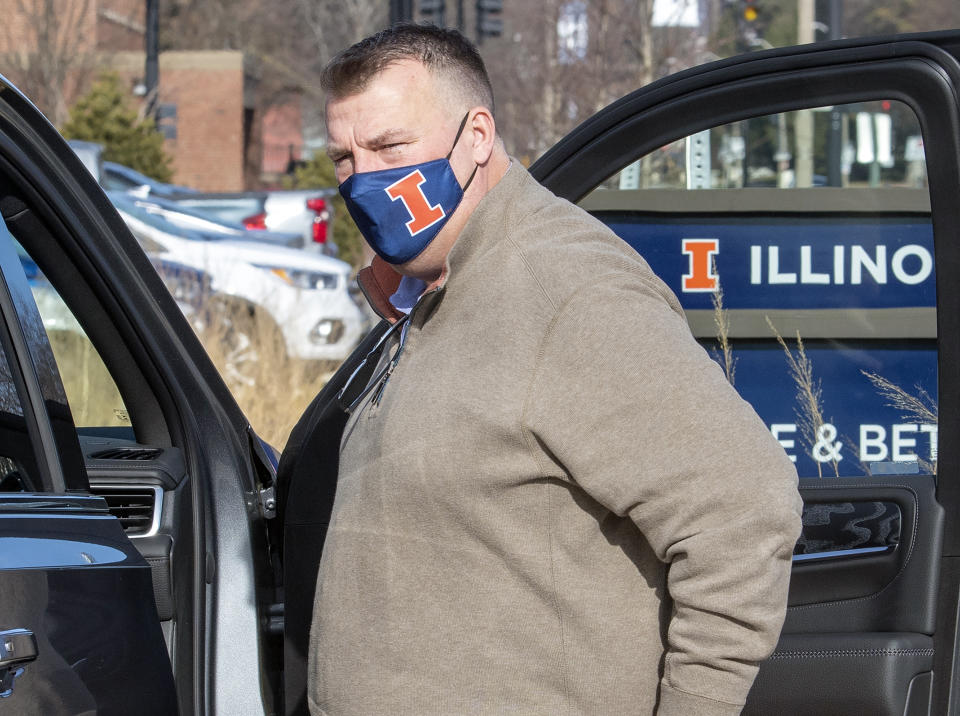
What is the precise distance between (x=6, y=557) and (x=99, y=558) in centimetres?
22

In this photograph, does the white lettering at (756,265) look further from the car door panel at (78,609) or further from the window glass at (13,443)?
the window glass at (13,443)

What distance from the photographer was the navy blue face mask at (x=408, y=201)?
178cm

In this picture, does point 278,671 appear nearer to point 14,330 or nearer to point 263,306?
point 14,330

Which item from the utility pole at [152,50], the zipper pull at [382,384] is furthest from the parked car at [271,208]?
the zipper pull at [382,384]

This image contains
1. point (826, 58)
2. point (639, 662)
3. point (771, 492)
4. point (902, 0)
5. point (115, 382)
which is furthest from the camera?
point (902, 0)

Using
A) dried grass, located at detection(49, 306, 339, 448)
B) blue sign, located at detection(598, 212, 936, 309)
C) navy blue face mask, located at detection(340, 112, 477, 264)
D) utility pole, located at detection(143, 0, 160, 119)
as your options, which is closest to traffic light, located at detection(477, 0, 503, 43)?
dried grass, located at detection(49, 306, 339, 448)

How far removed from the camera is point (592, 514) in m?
1.63

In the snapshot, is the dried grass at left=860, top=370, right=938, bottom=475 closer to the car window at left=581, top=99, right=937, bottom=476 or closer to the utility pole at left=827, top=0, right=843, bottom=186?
the car window at left=581, top=99, right=937, bottom=476

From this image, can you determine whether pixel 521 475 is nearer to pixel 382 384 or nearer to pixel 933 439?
pixel 382 384

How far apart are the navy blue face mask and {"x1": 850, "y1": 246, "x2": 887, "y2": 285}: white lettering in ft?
3.10

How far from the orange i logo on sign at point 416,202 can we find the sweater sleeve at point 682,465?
0.29 meters

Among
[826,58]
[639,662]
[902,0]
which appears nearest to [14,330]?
[639,662]

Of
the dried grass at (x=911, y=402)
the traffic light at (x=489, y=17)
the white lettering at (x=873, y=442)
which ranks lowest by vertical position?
the white lettering at (x=873, y=442)

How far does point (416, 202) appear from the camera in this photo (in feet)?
5.85
